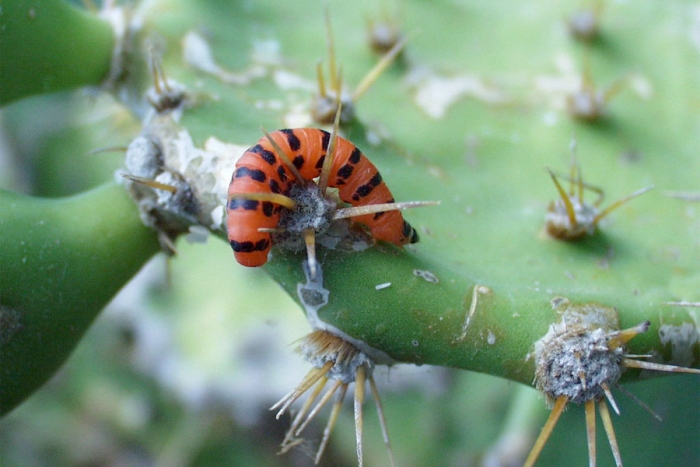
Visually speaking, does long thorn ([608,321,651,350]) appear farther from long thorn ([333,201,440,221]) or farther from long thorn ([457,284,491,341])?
long thorn ([333,201,440,221])

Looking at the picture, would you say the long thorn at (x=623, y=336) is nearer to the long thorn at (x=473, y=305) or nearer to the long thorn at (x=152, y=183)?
the long thorn at (x=473, y=305)

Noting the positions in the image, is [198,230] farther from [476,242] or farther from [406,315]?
[476,242]

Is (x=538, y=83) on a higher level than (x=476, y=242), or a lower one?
higher

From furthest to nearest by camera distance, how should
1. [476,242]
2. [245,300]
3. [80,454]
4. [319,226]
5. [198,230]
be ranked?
[80,454] → [245,300] → [476,242] → [198,230] → [319,226]

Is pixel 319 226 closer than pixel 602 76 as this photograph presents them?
Yes

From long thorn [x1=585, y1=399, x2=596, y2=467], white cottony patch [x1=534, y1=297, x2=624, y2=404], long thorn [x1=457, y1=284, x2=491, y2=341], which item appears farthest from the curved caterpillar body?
long thorn [x1=585, y1=399, x2=596, y2=467]

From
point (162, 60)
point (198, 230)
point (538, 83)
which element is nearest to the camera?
point (198, 230)

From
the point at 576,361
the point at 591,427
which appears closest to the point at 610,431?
the point at 591,427

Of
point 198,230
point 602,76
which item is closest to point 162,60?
point 198,230
